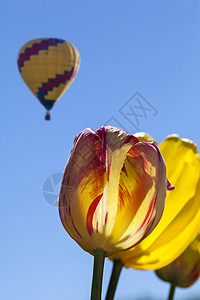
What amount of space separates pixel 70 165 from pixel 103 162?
4 cm

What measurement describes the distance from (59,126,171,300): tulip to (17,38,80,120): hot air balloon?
10948mm

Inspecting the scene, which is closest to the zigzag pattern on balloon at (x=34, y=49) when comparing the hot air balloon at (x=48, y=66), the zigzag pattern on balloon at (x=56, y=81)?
the hot air balloon at (x=48, y=66)

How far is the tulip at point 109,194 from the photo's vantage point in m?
0.65

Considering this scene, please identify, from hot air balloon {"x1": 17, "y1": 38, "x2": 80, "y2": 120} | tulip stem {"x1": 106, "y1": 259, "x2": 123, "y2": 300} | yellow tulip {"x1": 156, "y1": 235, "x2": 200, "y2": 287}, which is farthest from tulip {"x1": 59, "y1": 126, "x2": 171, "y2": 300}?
hot air balloon {"x1": 17, "y1": 38, "x2": 80, "y2": 120}

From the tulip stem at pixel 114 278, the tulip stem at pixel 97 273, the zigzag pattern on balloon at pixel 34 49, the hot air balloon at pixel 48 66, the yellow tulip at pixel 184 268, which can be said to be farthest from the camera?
the zigzag pattern on balloon at pixel 34 49

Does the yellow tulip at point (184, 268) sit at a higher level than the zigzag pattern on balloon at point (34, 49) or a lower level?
higher

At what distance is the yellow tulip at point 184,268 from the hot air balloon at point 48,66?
34.9 ft

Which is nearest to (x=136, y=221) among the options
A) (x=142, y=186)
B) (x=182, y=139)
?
(x=142, y=186)

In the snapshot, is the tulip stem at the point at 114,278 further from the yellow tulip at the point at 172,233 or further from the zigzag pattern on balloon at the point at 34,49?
the zigzag pattern on balloon at the point at 34,49

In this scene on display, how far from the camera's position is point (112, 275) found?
32.9 inches

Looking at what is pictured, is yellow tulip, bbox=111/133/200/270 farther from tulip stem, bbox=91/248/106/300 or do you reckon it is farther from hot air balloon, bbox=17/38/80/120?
hot air balloon, bbox=17/38/80/120

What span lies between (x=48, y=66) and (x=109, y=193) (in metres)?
11.0

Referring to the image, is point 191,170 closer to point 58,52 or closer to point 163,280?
point 163,280

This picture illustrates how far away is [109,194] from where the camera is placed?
2.17ft
